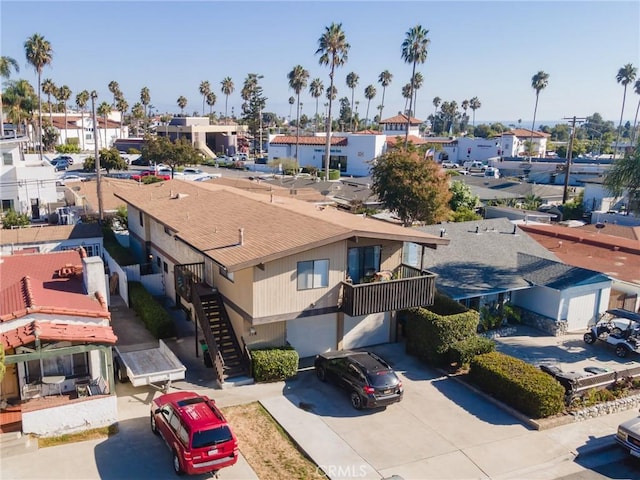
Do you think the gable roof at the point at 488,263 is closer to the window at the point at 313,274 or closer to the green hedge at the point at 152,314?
the window at the point at 313,274

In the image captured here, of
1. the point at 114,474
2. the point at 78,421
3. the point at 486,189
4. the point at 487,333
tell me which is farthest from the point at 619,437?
the point at 486,189

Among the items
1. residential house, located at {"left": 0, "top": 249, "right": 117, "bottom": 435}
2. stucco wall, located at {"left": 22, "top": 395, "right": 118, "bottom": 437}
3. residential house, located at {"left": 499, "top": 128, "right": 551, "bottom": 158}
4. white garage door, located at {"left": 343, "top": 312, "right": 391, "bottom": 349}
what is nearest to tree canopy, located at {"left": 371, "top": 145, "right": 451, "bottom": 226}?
white garage door, located at {"left": 343, "top": 312, "right": 391, "bottom": 349}

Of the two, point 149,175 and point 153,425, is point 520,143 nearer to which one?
point 149,175

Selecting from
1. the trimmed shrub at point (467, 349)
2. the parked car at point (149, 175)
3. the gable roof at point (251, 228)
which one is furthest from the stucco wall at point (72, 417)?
the parked car at point (149, 175)

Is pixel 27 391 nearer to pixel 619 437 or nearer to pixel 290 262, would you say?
pixel 290 262

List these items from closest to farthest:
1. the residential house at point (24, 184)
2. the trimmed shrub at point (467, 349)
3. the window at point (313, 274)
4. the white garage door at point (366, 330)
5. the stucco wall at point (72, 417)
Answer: the stucco wall at point (72, 417), the window at point (313, 274), the trimmed shrub at point (467, 349), the white garage door at point (366, 330), the residential house at point (24, 184)
